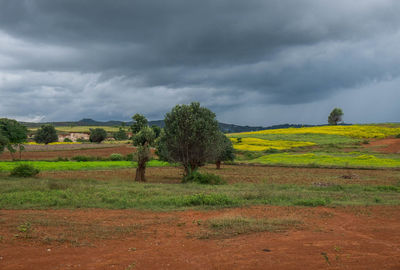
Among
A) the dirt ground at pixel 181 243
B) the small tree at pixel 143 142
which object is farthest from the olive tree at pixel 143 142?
the dirt ground at pixel 181 243

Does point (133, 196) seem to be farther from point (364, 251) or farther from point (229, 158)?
point (229, 158)

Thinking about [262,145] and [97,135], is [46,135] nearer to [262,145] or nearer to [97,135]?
[97,135]

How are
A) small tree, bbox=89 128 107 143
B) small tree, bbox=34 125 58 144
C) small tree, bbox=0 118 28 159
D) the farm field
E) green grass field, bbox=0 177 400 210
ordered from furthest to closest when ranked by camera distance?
1. small tree, bbox=89 128 107 143
2. small tree, bbox=34 125 58 144
3. small tree, bbox=0 118 28 159
4. green grass field, bbox=0 177 400 210
5. the farm field

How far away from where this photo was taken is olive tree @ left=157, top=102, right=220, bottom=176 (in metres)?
29.2

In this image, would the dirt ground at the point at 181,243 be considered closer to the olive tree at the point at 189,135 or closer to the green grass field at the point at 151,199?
the green grass field at the point at 151,199

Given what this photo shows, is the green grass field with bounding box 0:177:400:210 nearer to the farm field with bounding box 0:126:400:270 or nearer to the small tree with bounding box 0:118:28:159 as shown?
the farm field with bounding box 0:126:400:270

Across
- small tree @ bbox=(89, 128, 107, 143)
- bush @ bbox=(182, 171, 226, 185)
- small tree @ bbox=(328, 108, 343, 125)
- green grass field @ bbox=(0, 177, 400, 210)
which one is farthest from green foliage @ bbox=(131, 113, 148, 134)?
small tree @ bbox=(328, 108, 343, 125)

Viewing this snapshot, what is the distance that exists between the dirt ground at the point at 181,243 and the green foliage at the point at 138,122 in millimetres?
15012

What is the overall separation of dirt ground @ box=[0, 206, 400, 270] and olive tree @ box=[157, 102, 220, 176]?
621 inches

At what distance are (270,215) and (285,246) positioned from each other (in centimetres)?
432

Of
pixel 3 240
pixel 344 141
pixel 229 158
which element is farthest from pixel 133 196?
pixel 344 141

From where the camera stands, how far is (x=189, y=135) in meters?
29.3

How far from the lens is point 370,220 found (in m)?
13.0

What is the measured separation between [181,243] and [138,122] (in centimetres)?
1964
